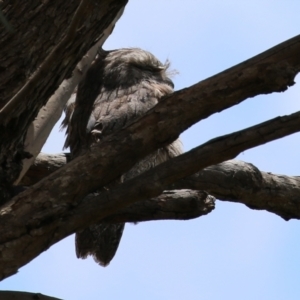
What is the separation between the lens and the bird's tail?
4.72 metres

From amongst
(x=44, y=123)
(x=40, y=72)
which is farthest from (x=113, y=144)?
(x=44, y=123)

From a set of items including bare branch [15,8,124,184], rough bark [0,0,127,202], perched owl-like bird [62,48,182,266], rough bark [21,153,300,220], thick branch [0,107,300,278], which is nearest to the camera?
thick branch [0,107,300,278]

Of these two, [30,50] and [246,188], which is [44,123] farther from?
[246,188]

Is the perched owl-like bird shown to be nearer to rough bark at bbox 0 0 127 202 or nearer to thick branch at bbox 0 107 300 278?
rough bark at bbox 0 0 127 202

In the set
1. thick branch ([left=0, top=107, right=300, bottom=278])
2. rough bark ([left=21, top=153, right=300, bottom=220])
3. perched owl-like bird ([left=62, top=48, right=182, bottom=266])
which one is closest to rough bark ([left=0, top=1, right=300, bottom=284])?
thick branch ([left=0, top=107, right=300, bottom=278])

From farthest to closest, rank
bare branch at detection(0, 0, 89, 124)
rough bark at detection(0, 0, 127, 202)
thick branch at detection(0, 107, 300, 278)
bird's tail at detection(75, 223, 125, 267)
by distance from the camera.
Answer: bird's tail at detection(75, 223, 125, 267), rough bark at detection(0, 0, 127, 202), thick branch at detection(0, 107, 300, 278), bare branch at detection(0, 0, 89, 124)

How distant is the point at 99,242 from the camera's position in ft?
16.0

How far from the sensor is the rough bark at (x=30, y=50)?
2490 mm

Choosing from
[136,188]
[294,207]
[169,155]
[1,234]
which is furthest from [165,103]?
[169,155]

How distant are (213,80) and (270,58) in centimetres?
19

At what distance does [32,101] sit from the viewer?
8.11 feet

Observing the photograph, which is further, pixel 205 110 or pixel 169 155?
pixel 169 155

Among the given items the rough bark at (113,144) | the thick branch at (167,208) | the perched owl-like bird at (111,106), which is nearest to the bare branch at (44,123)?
the thick branch at (167,208)

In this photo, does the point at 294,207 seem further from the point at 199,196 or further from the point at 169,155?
the point at 169,155
